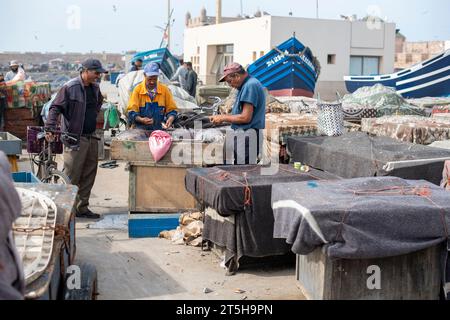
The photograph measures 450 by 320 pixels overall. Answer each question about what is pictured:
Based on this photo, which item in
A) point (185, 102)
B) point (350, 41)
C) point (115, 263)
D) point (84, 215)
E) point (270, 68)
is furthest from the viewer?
point (350, 41)

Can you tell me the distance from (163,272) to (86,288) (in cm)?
134

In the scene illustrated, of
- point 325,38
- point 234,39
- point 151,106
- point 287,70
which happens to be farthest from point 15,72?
point 234,39

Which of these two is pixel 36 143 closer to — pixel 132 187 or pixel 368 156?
pixel 132 187

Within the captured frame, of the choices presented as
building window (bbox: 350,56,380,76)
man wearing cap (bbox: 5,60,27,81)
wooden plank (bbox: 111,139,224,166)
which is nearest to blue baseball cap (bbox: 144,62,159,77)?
wooden plank (bbox: 111,139,224,166)

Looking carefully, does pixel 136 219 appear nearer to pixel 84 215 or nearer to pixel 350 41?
pixel 84 215

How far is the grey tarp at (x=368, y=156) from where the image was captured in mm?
6047

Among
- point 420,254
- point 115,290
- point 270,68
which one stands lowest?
point 115,290

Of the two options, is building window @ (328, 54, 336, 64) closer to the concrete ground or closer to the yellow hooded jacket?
the yellow hooded jacket

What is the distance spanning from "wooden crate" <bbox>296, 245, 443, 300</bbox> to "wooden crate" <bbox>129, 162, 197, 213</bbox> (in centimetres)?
263

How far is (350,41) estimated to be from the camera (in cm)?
2970

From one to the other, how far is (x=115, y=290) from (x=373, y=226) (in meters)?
2.28

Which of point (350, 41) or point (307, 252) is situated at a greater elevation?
point (350, 41)

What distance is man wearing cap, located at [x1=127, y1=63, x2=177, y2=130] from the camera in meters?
7.65

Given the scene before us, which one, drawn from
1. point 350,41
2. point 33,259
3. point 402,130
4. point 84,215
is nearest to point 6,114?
point 84,215
